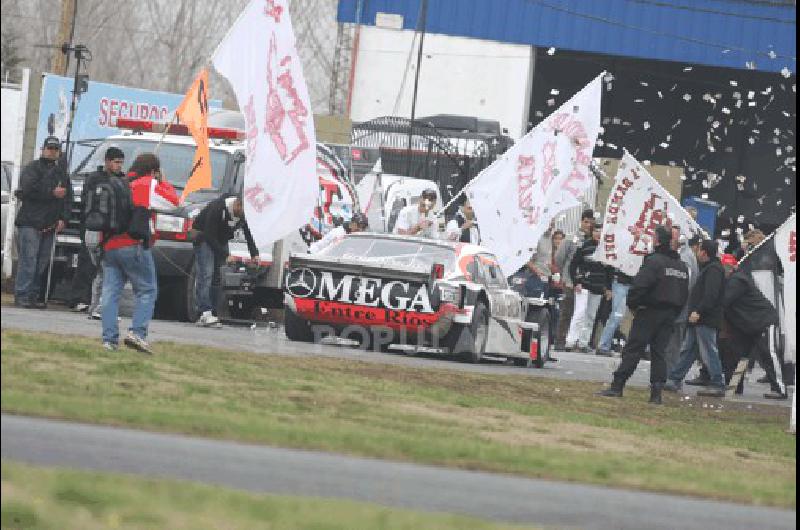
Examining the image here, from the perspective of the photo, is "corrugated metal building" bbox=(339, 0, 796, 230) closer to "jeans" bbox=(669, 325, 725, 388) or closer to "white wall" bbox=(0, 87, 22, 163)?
"white wall" bbox=(0, 87, 22, 163)

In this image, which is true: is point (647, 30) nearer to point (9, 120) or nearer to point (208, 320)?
point (9, 120)

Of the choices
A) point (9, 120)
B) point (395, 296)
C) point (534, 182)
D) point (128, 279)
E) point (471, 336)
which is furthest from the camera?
point (9, 120)

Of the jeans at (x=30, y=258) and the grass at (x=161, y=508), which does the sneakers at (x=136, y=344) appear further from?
the grass at (x=161, y=508)

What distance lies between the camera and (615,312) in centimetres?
2750

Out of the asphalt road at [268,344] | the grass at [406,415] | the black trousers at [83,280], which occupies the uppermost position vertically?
the black trousers at [83,280]

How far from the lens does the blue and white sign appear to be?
86.0 feet

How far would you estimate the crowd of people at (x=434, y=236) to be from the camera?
16.5 metres

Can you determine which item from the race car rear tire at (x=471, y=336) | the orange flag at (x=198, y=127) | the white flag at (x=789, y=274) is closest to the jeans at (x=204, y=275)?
the orange flag at (x=198, y=127)

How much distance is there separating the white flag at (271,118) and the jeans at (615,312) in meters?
7.58

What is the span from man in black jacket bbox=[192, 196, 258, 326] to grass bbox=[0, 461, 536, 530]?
12.1 m

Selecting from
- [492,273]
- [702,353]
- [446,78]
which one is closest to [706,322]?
[702,353]

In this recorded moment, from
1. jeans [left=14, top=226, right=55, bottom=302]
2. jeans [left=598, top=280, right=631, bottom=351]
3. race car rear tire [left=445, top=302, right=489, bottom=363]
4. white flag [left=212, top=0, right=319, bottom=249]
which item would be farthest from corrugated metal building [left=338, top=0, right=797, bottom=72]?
white flag [left=212, top=0, right=319, bottom=249]

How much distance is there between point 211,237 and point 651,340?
5355mm

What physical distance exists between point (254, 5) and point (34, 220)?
3626 millimetres
